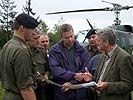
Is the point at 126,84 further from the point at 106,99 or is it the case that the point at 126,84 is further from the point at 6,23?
the point at 6,23

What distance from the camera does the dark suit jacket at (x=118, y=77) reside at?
5.25 meters

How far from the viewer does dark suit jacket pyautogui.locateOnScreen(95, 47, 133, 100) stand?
5.25 meters

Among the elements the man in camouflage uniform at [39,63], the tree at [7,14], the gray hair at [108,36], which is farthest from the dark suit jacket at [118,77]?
A: the tree at [7,14]

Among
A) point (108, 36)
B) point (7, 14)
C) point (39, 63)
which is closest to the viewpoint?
point (108, 36)

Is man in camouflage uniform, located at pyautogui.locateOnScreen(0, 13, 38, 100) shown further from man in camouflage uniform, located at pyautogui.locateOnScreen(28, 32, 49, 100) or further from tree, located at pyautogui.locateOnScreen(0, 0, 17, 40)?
tree, located at pyautogui.locateOnScreen(0, 0, 17, 40)

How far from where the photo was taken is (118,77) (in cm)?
Answer: 534

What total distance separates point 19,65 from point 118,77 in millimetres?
1383

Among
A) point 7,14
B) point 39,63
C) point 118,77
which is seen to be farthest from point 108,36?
point 7,14

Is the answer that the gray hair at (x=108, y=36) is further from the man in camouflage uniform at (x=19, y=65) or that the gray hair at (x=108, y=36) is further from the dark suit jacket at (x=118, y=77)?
the man in camouflage uniform at (x=19, y=65)

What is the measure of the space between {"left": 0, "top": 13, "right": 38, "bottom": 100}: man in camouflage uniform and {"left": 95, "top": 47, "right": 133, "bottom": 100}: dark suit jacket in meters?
1.08

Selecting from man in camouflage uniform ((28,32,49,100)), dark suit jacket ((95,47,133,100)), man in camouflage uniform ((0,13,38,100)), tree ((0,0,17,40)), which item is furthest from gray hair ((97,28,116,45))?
tree ((0,0,17,40))

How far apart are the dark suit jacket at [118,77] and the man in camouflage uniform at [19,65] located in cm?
108

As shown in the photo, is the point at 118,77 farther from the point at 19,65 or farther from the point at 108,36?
the point at 19,65

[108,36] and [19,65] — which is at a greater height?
[108,36]
